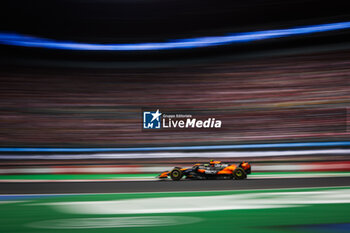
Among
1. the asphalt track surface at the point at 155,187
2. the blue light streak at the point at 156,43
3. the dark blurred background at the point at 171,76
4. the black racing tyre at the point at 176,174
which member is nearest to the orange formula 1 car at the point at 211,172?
the black racing tyre at the point at 176,174

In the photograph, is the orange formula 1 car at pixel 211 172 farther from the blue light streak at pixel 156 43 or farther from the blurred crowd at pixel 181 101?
the blue light streak at pixel 156 43

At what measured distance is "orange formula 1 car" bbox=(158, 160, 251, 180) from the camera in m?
8.68

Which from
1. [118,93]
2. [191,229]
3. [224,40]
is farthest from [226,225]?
[224,40]

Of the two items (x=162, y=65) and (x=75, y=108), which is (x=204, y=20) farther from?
(x=75, y=108)

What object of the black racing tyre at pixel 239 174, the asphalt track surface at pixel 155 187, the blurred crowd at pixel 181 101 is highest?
the blurred crowd at pixel 181 101

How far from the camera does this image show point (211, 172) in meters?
8.79

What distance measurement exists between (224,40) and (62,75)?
7.51 m

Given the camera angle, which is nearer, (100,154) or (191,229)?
(191,229)

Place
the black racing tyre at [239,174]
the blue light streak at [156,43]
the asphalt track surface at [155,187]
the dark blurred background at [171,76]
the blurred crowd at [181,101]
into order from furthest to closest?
1. the blue light streak at [156,43]
2. the dark blurred background at [171,76]
3. the blurred crowd at [181,101]
4. the black racing tyre at [239,174]
5. the asphalt track surface at [155,187]

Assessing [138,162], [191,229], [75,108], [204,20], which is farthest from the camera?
[204,20]

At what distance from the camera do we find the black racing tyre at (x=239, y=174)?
8.63m

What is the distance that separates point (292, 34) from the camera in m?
13.0

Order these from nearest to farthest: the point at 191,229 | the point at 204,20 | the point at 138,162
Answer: the point at 191,229 < the point at 138,162 < the point at 204,20

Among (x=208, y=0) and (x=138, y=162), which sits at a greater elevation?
(x=208, y=0)
